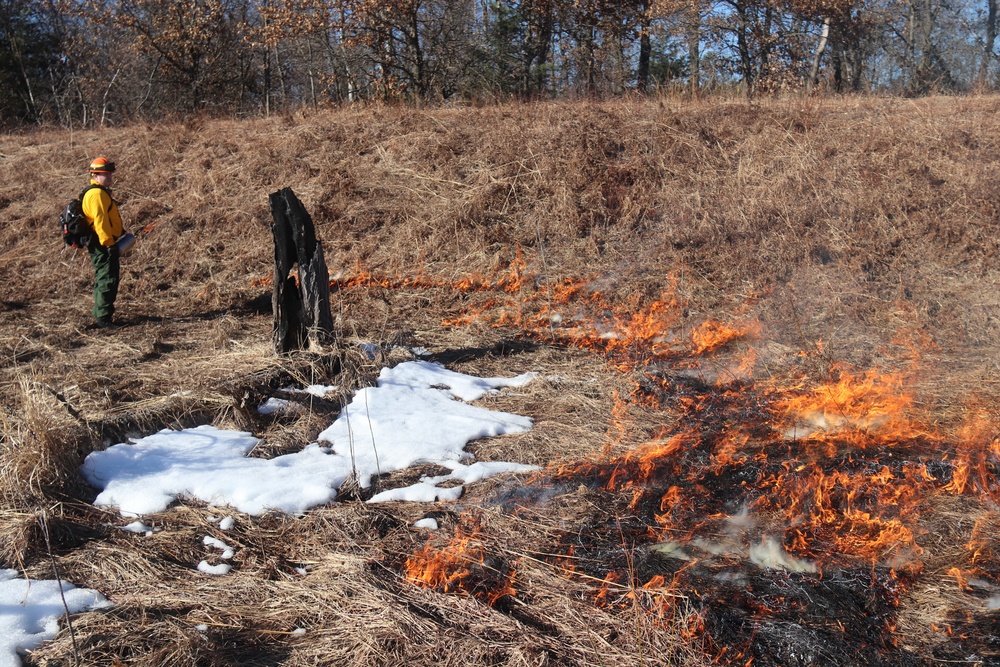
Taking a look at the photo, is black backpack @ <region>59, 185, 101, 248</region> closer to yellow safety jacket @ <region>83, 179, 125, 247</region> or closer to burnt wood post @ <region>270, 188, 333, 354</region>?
yellow safety jacket @ <region>83, 179, 125, 247</region>

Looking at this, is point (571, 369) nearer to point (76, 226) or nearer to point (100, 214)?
point (100, 214)

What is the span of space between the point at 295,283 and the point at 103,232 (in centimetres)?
262

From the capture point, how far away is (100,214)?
7980mm

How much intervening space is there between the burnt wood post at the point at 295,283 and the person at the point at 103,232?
246 centimetres

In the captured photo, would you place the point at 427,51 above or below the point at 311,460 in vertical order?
above

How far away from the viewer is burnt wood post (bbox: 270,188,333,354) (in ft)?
21.9

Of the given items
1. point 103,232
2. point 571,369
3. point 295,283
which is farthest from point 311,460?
point 103,232

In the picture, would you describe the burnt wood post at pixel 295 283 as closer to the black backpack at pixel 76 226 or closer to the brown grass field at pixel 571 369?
the brown grass field at pixel 571 369

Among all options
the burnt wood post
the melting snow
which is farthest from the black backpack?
the melting snow

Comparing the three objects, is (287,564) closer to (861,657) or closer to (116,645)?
(116,645)

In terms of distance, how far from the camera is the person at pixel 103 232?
7.98m

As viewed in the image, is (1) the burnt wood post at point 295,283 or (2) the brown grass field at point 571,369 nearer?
(2) the brown grass field at point 571,369

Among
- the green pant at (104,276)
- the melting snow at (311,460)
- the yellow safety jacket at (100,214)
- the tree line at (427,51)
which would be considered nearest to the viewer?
the melting snow at (311,460)

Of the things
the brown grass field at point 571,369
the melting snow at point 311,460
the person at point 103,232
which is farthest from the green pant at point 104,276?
the melting snow at point 311,460
